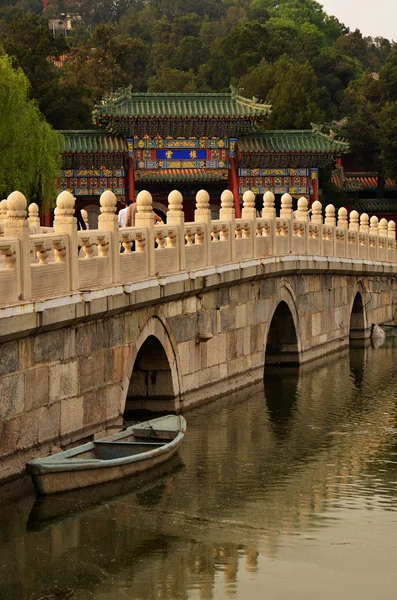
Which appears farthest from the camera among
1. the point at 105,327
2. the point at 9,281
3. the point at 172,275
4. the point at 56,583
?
the point at 172,275

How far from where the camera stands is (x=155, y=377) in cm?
1619

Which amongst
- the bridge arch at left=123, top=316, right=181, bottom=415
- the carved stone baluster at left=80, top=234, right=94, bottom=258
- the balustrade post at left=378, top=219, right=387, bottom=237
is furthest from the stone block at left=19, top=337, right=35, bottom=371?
the balustrade post at left=378, top=219, right=387, bottom=237

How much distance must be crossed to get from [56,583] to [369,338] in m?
16.9

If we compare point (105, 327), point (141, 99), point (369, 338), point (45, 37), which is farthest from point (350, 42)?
point (105, 327)

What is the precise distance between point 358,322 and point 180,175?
1398 cm

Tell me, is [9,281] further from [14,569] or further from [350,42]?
[350,42]

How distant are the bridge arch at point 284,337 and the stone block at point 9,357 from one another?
9885 mm

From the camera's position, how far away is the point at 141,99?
39.2 meters

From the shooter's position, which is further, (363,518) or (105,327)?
(105,327)

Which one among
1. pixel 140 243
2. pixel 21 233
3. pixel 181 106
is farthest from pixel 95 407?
pixel 181 106

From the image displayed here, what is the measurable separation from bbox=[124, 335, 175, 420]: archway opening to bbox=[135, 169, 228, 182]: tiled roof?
2339 cm

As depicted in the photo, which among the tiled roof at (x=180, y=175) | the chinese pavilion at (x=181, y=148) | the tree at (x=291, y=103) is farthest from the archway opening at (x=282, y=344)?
the tree at (x=291, y=103)

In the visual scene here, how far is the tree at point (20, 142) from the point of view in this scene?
28.7 meters

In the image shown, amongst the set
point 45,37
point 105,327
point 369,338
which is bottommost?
point 369,338
